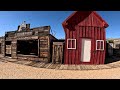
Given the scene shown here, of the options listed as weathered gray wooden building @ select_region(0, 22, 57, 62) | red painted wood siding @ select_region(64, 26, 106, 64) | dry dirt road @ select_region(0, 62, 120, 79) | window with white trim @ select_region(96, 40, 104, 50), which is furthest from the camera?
weathered gray wooden building @ select_region(0, 22, 57, 62)

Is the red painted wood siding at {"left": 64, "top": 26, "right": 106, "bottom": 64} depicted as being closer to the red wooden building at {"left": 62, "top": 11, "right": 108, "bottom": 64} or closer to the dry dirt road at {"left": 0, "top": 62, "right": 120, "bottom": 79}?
the red wooden building at {"left": 62, "top": 11, "right": 108, "bottom": 64}

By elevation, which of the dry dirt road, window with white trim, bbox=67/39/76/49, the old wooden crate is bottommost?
the dry dirt road

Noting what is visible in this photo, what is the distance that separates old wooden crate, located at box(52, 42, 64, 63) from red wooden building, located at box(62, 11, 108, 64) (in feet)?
1.23

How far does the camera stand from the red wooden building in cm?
1384

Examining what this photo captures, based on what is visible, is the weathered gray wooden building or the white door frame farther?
the weathered gray wooden building

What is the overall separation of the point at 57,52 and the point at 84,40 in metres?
2.68

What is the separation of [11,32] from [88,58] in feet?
32.2

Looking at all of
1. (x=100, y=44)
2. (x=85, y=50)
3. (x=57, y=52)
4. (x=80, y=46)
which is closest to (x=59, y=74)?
(x=57, y=52)

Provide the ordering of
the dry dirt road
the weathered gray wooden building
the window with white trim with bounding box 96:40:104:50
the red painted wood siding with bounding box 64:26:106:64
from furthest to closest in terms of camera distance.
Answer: the weathered gray wooden building < the window with white trim with bounding box 96:40:104:50 < the red painted wood siding with bounding box 64:26:106:64 < the dry dirt road

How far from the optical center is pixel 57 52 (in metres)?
14.1

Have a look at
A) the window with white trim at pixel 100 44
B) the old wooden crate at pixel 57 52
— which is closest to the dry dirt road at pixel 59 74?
the old wooden crate at pixel 57 52

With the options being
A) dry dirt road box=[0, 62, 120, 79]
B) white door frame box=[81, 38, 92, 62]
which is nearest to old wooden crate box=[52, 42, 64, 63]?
white door frame box=[81, 38, 92, 62]

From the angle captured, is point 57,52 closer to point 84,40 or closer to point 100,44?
point 84,40
